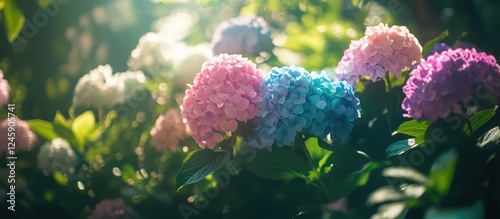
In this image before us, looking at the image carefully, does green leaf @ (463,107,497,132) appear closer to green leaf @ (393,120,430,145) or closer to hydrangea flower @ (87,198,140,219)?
green leaf @ (393,120,430,145)

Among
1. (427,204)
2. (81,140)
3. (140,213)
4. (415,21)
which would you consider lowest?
(140,213)

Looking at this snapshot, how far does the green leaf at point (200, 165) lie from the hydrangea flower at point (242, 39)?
1.82ft

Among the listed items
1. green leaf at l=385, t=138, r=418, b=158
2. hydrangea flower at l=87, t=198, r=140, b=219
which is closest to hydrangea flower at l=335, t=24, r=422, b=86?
green leaf at l=385, t=138, r=418, b=158

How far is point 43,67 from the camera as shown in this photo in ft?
7.20

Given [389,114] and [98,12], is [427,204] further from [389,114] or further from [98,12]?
[98,12]

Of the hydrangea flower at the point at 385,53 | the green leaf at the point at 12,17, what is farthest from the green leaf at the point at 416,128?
the green leaf at the point at 12,17

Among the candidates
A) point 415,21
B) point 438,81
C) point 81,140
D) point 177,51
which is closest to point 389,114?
point 438,81

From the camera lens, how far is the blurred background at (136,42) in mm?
1412

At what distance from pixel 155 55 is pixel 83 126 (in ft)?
1.13

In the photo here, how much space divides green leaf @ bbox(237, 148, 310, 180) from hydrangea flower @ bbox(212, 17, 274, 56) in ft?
1.91

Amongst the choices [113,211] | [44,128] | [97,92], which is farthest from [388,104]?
[44,128]

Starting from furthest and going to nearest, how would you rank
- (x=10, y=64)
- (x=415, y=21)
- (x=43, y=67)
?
(x=43, y=67), (x=10, y=64), (x=415, y=21)

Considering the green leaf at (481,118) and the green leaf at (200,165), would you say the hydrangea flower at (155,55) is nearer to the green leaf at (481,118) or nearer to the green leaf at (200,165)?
the green leaf at (200,165)

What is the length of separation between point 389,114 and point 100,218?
812mm
